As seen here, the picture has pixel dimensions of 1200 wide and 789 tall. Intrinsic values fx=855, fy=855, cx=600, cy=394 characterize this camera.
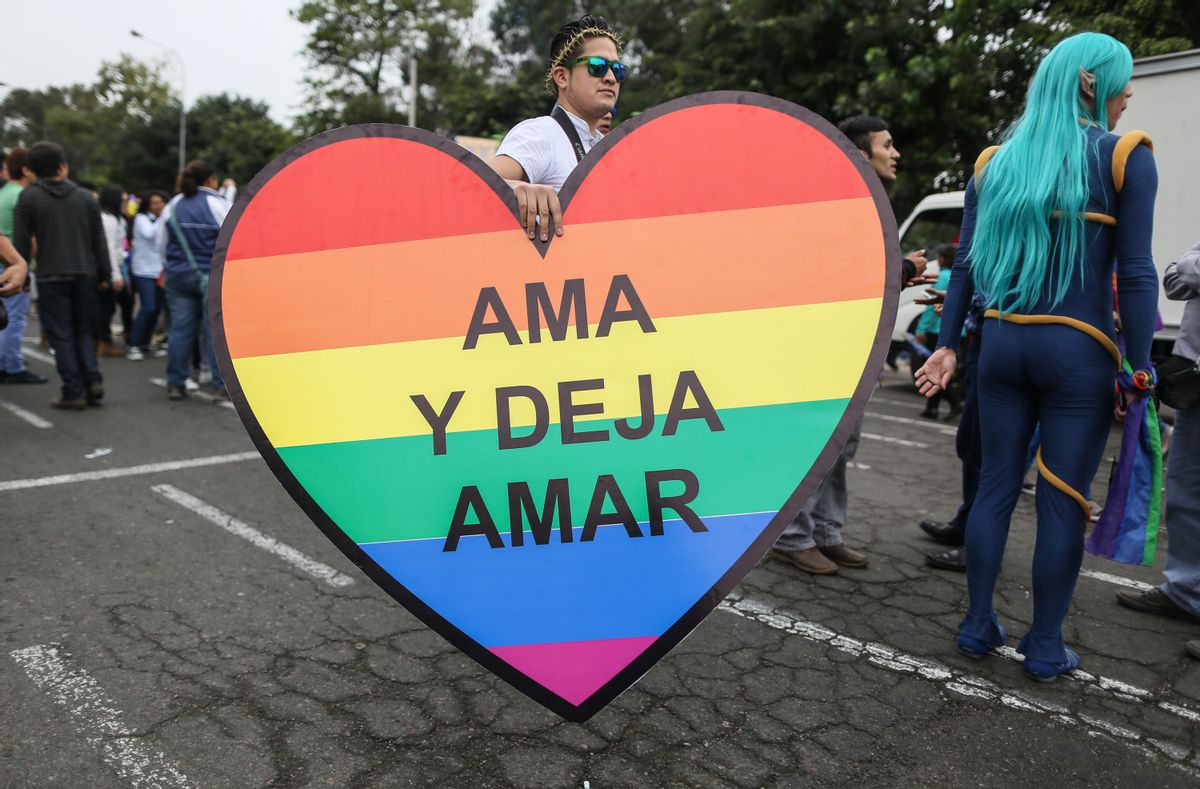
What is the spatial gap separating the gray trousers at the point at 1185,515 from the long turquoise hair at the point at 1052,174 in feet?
4.00

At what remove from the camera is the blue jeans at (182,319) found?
657cm

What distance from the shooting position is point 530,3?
148 ft

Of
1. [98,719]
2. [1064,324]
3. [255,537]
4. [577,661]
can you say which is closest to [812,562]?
[1064,324]

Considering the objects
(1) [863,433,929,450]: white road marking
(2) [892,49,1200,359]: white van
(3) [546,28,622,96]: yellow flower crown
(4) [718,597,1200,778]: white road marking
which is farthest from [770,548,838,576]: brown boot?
(2) [892,49,1200,359]: white van

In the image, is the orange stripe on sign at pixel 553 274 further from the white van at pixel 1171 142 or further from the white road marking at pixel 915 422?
the white van at pixel 1171 142

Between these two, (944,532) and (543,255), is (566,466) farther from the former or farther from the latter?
(944,532)

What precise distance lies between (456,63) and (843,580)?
40.9 metres

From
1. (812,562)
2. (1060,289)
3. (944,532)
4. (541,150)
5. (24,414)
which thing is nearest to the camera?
(541,150)

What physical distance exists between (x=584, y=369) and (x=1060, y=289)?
62.6 inches

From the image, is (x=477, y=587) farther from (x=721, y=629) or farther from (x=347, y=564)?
(x=347, y=564)

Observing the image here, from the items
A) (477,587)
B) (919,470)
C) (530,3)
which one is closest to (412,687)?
(477,587)

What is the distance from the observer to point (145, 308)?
28.8 feet

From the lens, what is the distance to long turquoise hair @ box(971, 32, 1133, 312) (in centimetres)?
242

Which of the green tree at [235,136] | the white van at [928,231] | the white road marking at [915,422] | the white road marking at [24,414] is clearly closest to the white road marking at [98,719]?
the white road marking at [24,414]
